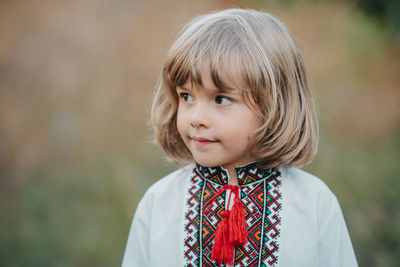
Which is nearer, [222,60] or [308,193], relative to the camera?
[222,60]

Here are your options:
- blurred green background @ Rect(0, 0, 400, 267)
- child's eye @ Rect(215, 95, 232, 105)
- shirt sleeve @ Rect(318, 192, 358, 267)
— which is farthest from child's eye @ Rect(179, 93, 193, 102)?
blurred green background @ Rect(0, 0, 400, 267)

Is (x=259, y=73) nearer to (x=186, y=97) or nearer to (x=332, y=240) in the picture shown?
(x=186, y=97)

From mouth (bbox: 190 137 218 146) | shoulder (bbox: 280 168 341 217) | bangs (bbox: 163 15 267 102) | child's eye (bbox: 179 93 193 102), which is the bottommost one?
shoulder (bbox: 280 168 341 217)

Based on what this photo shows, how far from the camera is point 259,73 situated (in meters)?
1.51

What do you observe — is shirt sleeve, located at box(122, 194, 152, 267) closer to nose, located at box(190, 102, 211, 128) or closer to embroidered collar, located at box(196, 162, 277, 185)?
embroidered collar, located at box(196, 162, 277, 185)

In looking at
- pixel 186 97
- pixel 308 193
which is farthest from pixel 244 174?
pixel 186 97

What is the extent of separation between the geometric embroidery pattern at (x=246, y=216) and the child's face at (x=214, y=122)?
0.53ft

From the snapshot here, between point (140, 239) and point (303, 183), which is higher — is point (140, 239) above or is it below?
below

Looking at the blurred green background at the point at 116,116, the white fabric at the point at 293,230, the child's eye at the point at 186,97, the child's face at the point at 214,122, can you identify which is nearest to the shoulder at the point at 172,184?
the white fabric at the point at 293,230

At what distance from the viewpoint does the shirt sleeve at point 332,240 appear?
65.5 inches

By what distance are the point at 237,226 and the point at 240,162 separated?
274 millimetres

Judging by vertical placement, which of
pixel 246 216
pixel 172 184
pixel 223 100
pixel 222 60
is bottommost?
pixel 246 216

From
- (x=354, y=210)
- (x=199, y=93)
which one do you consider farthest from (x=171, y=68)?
(x=354, y=210)

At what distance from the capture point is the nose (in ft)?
4.91
